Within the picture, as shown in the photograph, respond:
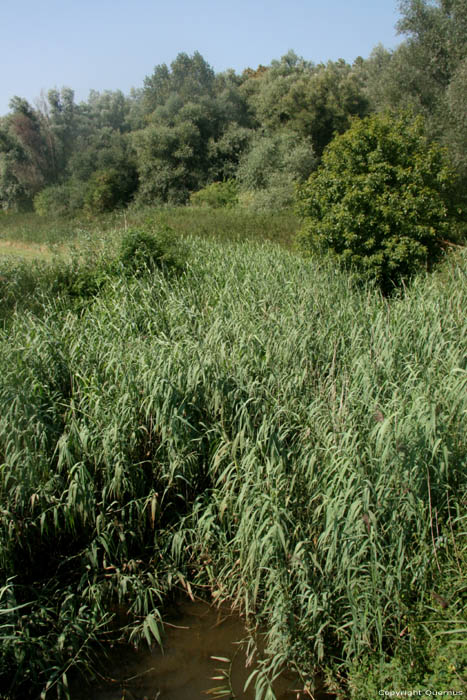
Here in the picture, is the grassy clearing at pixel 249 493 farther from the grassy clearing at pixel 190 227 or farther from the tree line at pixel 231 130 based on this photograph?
the tree line at pixel 231 130

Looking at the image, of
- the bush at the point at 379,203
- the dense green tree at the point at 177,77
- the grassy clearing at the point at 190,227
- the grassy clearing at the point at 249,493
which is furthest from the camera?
the dense green tree at the point at 177,77

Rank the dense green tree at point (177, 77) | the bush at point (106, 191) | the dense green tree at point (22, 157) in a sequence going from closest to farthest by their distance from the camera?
the bush at point (106, 191) < the dense green tree at point (22, 157) < the dense green tree at point (177, 77)

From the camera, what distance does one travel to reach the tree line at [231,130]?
17188 mm

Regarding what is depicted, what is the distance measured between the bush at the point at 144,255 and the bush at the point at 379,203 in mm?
2909

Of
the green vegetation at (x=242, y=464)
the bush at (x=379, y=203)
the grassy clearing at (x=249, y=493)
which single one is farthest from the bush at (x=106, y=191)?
the grassy clearing at (x=249, y=493)

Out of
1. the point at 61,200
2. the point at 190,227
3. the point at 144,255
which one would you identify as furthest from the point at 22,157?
the point at 144,255

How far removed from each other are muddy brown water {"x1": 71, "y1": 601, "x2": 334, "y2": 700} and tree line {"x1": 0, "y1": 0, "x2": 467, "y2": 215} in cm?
1609

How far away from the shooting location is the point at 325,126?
2506cm

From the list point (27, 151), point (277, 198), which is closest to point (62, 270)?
point (277, 198)

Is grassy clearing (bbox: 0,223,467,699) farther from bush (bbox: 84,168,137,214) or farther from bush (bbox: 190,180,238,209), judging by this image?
bush (bbox: 84,168,137,214)

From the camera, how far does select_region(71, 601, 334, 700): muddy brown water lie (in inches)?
126

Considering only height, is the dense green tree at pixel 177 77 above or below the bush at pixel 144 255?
above

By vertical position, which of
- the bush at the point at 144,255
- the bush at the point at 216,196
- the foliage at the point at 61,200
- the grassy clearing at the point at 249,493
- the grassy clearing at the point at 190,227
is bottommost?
the grassy clearing at the point at 249,493

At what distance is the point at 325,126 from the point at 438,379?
2339cm
